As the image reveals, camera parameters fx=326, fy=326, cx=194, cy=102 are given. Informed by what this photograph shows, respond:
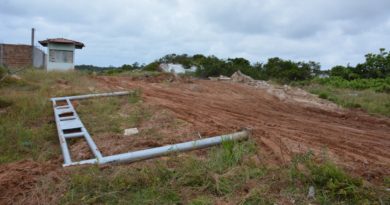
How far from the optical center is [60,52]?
18.8 meters

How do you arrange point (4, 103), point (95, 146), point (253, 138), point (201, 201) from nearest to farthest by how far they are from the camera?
1. point (201, 201)
2. point (95, 146)
3. point (253, 138)
4. point (4, 103)

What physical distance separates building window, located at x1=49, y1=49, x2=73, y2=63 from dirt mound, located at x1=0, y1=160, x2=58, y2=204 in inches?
661

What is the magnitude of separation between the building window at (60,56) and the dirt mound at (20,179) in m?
16.8

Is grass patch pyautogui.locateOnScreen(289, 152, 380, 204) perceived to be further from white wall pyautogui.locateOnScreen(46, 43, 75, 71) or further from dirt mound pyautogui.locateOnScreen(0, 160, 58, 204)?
white wall pyautogui.locateOnScreen(46, 43, 75, 71)

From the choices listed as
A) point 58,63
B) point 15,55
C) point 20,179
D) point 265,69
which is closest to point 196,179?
point 20,179

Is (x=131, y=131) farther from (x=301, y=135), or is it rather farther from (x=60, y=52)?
(x=60, y=52)

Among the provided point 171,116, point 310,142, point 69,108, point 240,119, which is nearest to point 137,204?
point 310,142

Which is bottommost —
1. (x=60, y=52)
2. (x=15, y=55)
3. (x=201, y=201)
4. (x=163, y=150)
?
(x=201, y=201)

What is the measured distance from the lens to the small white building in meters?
18.5

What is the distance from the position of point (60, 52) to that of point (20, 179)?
57.4ft

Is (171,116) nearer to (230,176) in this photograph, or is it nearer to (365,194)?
(230,176)

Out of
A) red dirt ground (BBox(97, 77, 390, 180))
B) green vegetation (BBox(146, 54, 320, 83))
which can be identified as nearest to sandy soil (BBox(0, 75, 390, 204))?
red dirt ground (BBox(97, 77, 390, 180))

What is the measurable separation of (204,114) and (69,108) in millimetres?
2564

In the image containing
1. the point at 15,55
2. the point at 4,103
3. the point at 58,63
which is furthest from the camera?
the point at 58,63
